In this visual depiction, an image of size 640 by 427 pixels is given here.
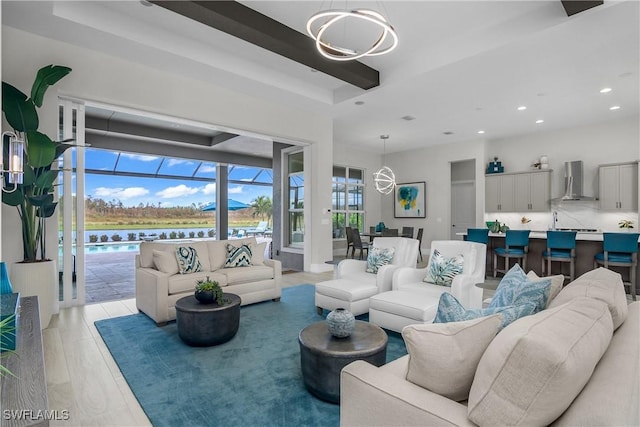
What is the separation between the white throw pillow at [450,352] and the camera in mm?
1216

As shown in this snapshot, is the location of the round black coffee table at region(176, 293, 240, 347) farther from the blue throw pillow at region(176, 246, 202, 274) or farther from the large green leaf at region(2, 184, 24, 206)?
the large green leaf at region(2, 184, 24, 206)

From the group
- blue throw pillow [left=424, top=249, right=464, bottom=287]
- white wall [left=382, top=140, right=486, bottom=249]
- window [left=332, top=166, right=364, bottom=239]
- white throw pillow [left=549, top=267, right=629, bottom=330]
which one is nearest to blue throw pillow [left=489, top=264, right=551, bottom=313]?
white throw pillow [left=549, top=267, right=629, bottom=330]

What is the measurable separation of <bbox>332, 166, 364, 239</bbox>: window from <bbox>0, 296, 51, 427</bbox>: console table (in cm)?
813

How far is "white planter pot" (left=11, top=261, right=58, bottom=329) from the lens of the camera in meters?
3.49

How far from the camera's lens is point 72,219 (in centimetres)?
444

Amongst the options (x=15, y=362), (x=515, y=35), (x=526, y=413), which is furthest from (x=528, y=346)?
(x=515, y=35)

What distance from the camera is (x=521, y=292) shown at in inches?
69.0

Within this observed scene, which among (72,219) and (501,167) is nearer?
(72,219)

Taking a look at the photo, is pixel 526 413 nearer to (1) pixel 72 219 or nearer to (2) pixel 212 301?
(2) pixel 212 301

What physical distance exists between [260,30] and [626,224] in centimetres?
791

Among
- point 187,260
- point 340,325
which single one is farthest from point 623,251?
point 187,260

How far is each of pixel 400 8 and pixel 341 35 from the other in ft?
2.91

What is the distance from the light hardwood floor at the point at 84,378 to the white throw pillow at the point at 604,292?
2.45 m

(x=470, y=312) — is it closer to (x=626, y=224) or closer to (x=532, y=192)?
(x=626, y=224)
